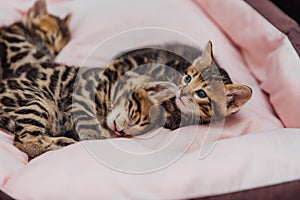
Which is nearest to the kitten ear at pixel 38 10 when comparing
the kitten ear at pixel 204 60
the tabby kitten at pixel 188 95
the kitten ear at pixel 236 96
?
the tabby kitten at pixel 188 95

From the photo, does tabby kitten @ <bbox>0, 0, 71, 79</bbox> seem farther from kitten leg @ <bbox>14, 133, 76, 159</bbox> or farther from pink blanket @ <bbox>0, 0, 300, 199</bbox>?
kitten leg @ <bbox>14, 133, 76, 159</bbox>

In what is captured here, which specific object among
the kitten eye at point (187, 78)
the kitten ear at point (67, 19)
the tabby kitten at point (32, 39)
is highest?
the tabby kitten at point (32, 39)

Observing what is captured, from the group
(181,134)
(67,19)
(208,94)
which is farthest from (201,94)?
(67,19)

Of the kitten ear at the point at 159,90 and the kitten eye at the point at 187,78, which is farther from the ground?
the kitten ear at the point at 159,90

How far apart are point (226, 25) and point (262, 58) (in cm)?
19

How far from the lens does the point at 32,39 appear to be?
70.9 inches

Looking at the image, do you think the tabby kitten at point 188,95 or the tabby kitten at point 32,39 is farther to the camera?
the tabby kitten at point 32,39

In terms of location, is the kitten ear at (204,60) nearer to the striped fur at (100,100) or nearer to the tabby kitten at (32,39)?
the striped fur at (100,100)

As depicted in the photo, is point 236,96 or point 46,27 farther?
point 46,27

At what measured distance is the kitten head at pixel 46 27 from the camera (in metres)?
1.82

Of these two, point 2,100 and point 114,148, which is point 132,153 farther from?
point 2,100

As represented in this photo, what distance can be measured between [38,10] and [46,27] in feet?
0.21

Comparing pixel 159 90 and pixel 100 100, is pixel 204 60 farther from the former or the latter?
pixel 100 100

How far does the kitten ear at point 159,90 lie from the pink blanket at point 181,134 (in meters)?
0.10
